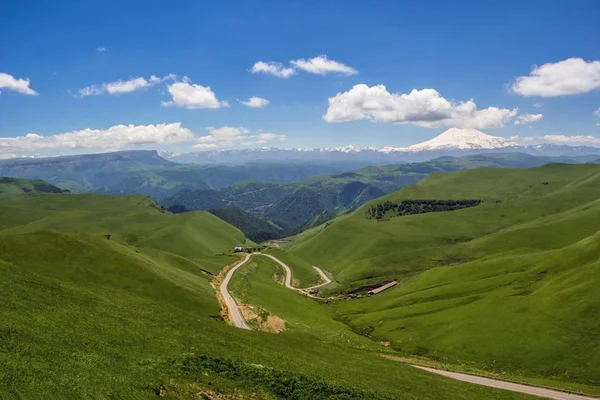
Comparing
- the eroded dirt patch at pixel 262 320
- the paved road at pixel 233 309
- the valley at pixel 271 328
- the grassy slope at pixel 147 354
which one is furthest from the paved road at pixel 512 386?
the paved road at pixel 233 309

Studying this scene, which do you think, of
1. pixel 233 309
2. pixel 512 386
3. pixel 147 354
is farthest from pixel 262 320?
pixel 512 386

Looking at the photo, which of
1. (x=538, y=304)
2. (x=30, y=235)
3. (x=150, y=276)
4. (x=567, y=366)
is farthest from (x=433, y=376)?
(x=30, y=235)

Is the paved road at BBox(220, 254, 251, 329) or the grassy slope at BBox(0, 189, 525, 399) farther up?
the grassy slope at BBox(0, 189, 525, 399)

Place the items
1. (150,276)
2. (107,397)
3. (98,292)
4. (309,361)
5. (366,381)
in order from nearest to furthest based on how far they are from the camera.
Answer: (107,397) → (366,381) → (309,361) → (98,292) → (150,276)

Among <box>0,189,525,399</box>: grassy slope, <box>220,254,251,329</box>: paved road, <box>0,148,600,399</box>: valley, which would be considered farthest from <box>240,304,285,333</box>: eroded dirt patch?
<box>0,189,525,399</box>: grassy slope

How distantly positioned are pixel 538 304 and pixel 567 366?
23876 millimetres

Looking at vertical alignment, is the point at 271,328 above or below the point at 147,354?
below

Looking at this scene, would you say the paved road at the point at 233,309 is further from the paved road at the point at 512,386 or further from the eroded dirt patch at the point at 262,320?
the paved road at the point at 512,386

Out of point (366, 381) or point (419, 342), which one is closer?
point (366, 381)

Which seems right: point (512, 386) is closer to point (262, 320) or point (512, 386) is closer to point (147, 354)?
point (262, 320)

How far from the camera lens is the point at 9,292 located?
50156 mm

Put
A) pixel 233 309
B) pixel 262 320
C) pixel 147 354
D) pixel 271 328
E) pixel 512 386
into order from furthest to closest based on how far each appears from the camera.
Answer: pixel 233 309
pixel 262 320
pixel 271 328
pixel 512 386
pixel 147 354

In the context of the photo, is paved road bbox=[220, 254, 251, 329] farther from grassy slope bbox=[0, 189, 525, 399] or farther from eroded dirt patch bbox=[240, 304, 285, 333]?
grassy slope bbox=[0, 189, 525, 399]

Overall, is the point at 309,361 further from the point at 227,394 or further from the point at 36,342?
the point at 36,342
